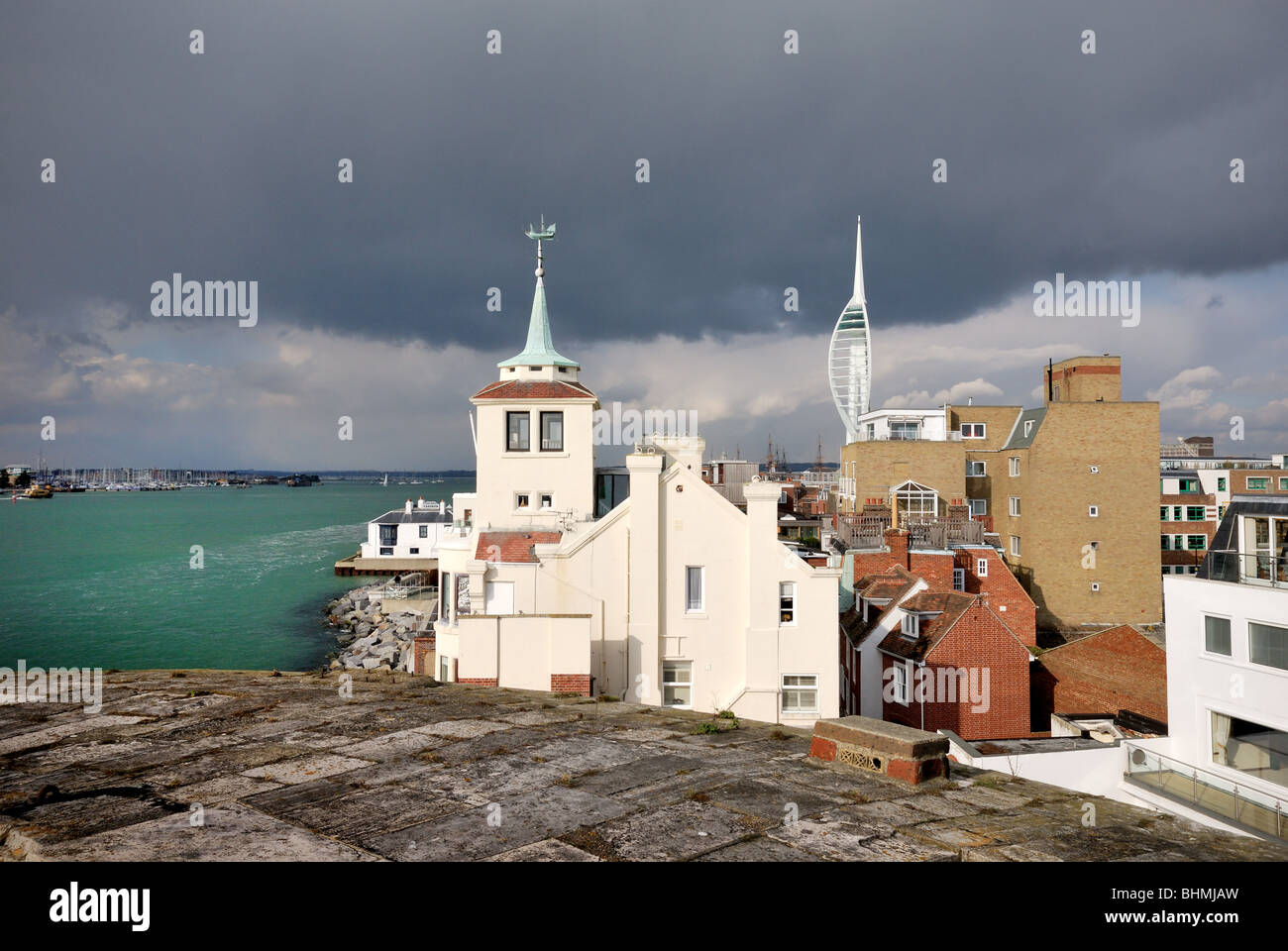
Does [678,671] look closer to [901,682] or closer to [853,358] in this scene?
[901,682]

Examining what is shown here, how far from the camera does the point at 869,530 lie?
136ft

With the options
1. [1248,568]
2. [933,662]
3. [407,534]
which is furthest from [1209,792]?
[407,534]

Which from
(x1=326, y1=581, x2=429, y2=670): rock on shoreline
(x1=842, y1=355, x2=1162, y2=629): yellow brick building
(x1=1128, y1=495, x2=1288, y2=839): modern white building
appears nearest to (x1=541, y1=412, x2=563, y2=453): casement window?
(x1=326, y1=581, x2=429, y2=670): rock on shoreline

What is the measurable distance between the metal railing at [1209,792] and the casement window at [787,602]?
31.4 feet

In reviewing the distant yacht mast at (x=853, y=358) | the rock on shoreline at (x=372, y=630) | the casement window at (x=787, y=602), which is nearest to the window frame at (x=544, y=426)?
the casement window at (x=787, y=602)

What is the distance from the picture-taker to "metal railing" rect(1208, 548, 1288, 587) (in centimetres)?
1814

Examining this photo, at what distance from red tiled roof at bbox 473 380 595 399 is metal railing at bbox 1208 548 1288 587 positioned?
70.3 ft

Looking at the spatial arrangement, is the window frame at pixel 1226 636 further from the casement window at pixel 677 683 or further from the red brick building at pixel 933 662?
the casement window at pixel 677 683

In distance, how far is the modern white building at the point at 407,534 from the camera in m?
92.4

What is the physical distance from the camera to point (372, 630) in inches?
2223

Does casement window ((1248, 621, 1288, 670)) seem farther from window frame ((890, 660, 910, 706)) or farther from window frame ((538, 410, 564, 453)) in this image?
window frame ((538, 410, 564, 453))

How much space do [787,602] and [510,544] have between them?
9.69 metres
